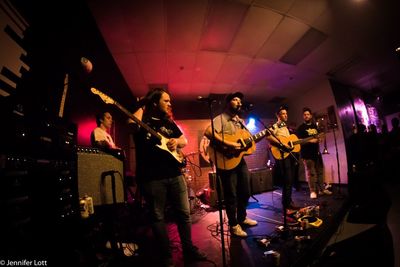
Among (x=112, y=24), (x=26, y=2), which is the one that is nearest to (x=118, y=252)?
(x=26, y=2)

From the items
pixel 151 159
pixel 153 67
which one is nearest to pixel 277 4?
pixel 153 67

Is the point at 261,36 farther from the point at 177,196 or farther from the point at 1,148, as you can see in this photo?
the point at 1,148

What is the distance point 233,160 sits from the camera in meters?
2.94

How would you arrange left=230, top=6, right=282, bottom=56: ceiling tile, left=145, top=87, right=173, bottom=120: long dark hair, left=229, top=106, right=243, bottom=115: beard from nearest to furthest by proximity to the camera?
left=145, top=87, right=173, bottom=120: long dark hair < left=229, top=106, right=243, bottom=115: beard < left=230, top=6, right=282, bottom=56: ceiling tile

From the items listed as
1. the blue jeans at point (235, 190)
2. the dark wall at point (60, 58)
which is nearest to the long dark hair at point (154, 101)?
the dark wall at point (60, 58)

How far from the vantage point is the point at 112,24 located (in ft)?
11.9

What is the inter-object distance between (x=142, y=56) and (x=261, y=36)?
2910 millimetres

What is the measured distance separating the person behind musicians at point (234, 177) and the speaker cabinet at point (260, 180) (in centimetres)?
324

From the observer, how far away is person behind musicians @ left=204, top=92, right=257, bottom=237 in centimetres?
277

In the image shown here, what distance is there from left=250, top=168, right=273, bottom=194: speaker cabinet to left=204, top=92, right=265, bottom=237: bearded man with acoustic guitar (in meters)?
3.26

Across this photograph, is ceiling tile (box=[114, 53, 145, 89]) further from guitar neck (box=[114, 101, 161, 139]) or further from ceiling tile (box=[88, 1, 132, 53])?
guitar neck (box=[114, 101, 161, 139])

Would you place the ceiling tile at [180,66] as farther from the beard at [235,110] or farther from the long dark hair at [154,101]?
the long dark hair at [154,101]

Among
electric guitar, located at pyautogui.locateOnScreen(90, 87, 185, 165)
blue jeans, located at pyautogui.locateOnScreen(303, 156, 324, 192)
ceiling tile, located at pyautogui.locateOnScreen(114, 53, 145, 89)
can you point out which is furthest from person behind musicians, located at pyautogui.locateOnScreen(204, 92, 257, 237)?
ceiling tile, located at pyautogui.locateOnScreen(114, 53, 145, 89)

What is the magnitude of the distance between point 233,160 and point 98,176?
1.86 meters
